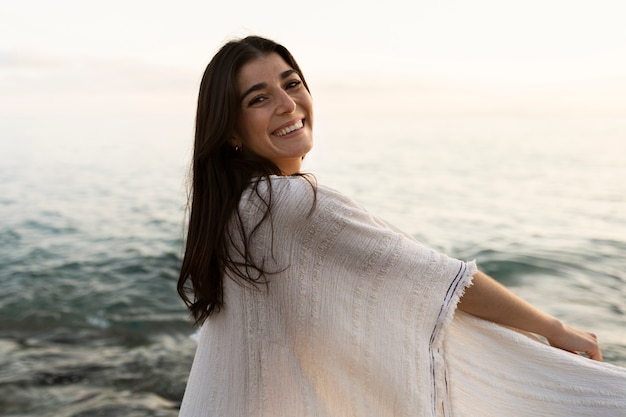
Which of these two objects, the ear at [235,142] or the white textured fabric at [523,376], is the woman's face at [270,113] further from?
the white textured fabric at [523,376]

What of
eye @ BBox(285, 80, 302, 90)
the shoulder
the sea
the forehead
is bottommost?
the sea

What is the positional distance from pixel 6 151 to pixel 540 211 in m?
22.0

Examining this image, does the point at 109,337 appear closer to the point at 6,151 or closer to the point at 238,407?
the point at 238,407

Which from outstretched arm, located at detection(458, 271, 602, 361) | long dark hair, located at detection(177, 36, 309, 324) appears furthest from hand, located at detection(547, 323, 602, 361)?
long dark hair, located at detection(177, 36, 309, 324)

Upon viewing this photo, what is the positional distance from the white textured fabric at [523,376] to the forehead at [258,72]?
1.09m

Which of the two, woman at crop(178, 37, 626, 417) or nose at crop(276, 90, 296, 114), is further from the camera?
nose at crop(276, 90, 296, 114)

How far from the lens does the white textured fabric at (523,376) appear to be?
2.32m

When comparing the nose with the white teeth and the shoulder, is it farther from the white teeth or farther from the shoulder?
the shoulder

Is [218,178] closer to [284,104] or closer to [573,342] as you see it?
[284,104]

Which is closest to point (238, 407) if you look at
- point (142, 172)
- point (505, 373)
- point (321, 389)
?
point (321, 389)

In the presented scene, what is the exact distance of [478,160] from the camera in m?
24.8

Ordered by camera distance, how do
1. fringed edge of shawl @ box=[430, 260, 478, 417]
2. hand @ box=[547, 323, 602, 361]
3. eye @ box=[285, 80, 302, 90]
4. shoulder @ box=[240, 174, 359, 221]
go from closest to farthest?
shoulder @ box=[240, 174, 359, 221] → fringed edge of shawl @ box=[430, 260, 478, 417] → hand @ box=[547, 323, 602, 361] → eye @ box=[285, 80, 302, 90]

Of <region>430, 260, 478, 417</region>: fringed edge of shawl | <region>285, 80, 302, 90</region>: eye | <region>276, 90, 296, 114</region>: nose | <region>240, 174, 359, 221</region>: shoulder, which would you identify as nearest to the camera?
<region>240, 174, 359, 221</region>: shoulder

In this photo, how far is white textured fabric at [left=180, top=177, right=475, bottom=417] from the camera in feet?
7.16
